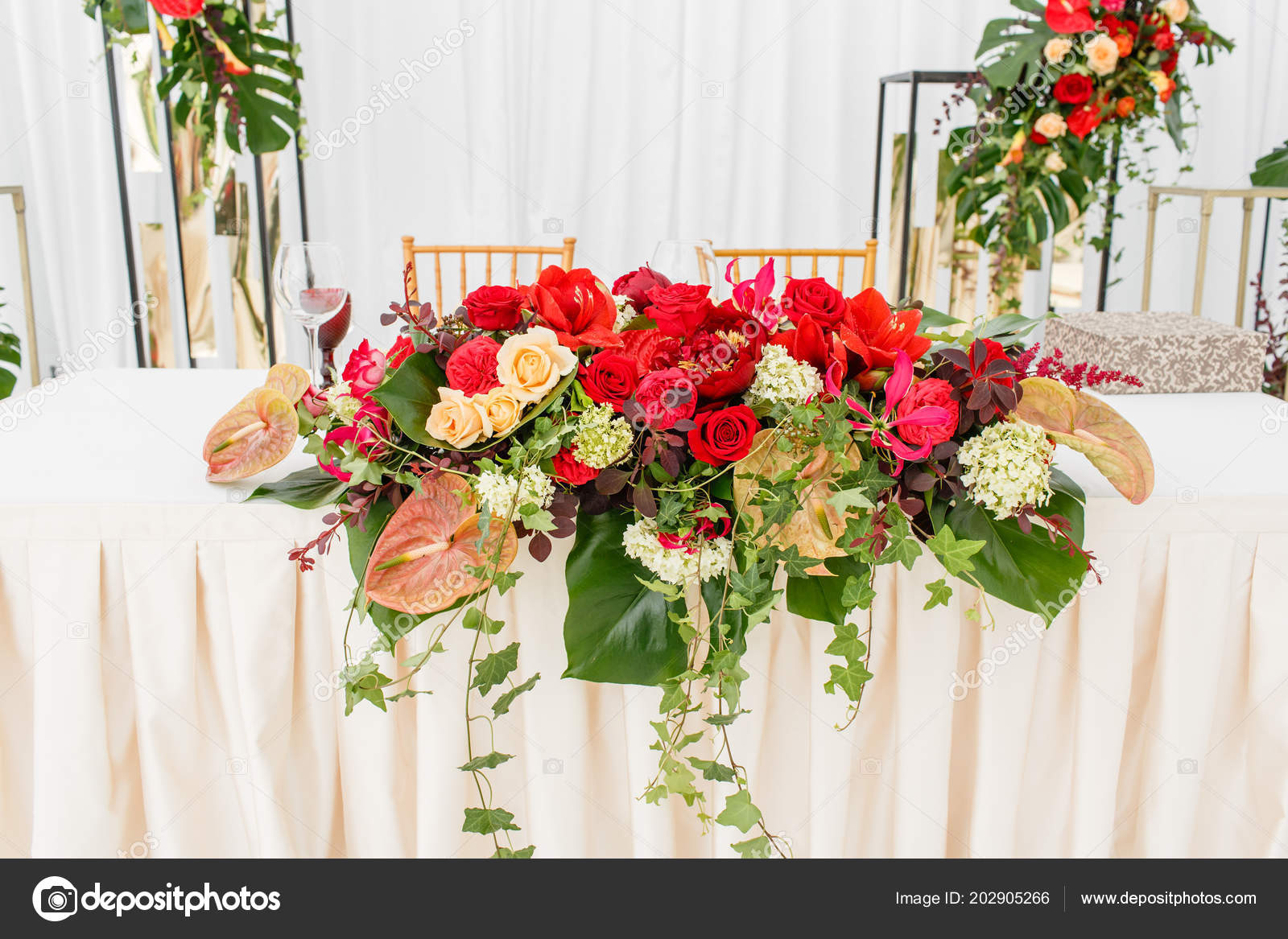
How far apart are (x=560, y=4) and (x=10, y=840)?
2.99m

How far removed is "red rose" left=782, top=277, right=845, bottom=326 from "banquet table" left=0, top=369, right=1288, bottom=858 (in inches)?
10.2

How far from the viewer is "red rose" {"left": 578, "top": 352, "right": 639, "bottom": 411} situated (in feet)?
2.58

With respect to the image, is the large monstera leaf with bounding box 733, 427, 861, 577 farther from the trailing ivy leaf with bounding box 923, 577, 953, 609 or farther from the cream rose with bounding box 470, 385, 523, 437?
the cream rose with bounding box 470, 385, 523, 437

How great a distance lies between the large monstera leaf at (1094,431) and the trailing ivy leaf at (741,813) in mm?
399

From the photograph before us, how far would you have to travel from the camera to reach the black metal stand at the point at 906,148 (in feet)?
9.02

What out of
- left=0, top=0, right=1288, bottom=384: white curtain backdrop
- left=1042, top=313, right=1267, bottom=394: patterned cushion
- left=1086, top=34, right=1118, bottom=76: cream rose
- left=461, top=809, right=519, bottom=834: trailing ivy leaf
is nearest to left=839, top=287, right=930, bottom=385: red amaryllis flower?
left=461, top=809, right=519, bottom=834: trailing ivy leaf

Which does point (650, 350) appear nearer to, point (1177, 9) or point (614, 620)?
point (614, 620)

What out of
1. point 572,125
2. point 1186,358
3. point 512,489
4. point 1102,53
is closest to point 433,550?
point 512,489

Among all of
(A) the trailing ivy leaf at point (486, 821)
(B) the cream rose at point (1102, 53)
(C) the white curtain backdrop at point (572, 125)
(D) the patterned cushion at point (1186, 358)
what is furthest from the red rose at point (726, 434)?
(C) the white curtain backdrop at point (572, 125)

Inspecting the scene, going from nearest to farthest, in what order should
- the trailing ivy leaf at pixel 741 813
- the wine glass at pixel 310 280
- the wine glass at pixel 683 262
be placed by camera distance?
the trailing ivy leaf at pixel 741 813 < the wine glass at pixel 683 262 < the wine glass at pixel 310 280

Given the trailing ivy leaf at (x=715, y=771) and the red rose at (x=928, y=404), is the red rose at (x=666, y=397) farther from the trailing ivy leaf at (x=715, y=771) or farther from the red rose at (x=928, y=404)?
the trailing ivy leaf at (x=715, y=771)

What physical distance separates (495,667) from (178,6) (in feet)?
6.35

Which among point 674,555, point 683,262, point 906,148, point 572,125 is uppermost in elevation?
point 572,125

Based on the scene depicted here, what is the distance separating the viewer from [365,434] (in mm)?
831
